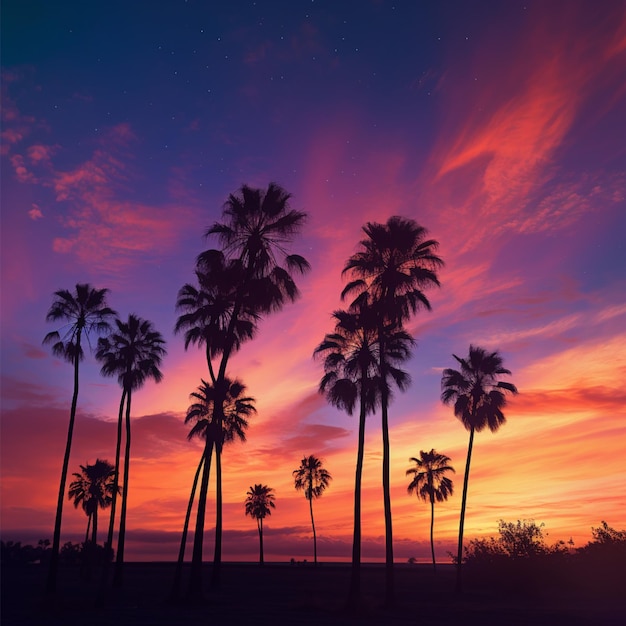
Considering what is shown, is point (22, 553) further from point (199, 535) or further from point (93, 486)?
point (199, 535)

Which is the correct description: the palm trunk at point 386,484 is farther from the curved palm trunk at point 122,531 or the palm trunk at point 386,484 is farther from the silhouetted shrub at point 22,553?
the silhouetted shrub at point 22,553

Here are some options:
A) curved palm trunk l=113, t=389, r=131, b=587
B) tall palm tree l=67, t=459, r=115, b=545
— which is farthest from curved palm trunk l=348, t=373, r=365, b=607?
tall palm tree l=67, t=459, r=115, b=545

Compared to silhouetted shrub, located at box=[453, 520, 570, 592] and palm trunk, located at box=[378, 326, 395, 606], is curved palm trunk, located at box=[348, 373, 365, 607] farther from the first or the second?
silhouetted shrub, located at box=[453, 520, 570, 592]

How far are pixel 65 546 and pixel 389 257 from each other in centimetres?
10202

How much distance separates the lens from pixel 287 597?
41906 mm

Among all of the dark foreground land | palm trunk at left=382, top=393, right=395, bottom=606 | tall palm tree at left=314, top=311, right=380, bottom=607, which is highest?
tall palm tree at left=314, top=311, right=380, bottom=607

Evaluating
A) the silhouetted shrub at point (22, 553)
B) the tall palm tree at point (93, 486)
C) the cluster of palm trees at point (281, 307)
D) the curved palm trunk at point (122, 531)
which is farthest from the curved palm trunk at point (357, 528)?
the silhouetted shrub at point (22, 553)

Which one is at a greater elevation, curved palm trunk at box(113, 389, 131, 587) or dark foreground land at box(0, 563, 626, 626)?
curved palm trunk at box(113, 389, 131, 587)

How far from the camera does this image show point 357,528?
3306cm

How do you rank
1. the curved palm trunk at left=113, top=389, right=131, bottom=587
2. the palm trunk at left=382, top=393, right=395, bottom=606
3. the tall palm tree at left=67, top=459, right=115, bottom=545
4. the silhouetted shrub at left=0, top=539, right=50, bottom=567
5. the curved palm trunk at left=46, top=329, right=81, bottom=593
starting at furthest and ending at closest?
1. the silhouetted shrub at left=0, top=539, right=50, bottom=567
2. the tall palm tree at left=67, top=459, right=115, bottom=545
3. the curved palm trunk at left=113, top=389, right=131, bottom=587
4. the curved palm trunk at left=46, top=329, right=81, bottom=593
5. the palm trunk at left=382, top=393, right=395, bottom=606

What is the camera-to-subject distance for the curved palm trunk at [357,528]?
3100 cm

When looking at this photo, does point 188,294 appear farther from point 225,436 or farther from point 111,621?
point 111,621

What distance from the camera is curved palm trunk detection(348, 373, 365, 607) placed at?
3100cm

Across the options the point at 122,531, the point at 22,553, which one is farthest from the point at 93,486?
the point at 22,553
